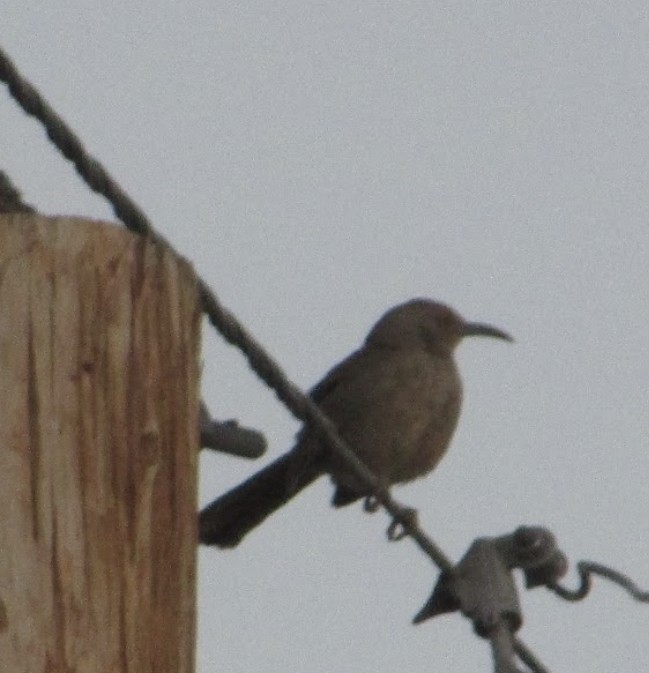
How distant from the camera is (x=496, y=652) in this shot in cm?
414

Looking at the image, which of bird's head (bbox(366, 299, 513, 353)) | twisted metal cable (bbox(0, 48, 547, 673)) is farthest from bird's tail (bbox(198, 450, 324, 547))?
twisted metal cable (bbox(0, 48, 547, 673))

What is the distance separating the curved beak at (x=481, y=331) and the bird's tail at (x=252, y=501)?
1411 millimetres

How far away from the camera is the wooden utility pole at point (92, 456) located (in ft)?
8.89

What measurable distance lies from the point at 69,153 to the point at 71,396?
886 millimetres

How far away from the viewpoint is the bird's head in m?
9.52

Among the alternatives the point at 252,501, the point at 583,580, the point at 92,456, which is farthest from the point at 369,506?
the point at 92,456

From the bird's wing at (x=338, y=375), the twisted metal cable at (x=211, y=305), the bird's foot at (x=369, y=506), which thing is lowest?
the bird's foot at (x=369, y=506)

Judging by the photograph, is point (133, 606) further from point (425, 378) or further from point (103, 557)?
point (425, 378)

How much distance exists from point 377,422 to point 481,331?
1.17 meters

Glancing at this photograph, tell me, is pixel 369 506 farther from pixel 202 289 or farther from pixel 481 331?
pixel 202 289

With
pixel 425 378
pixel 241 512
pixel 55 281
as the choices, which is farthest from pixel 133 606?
pixel 425 378

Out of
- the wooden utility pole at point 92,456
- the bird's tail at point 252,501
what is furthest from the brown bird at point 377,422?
the wooden utility pole at point 92,456

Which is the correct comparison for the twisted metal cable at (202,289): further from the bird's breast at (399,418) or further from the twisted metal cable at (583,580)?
the bird's breast at (399,418)

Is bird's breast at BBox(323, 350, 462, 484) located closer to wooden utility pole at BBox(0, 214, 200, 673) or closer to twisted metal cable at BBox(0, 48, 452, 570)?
twisted metal cable at BBox(0, 48, 452, 570)
